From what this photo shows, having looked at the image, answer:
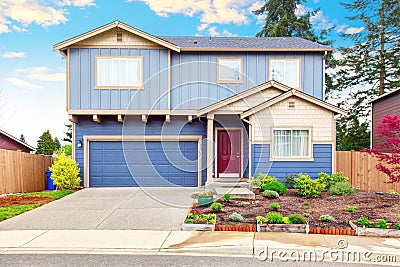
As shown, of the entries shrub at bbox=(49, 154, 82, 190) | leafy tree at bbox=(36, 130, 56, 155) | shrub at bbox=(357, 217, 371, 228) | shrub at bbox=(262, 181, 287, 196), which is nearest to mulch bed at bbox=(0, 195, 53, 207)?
shrub at bbox=(49, 154, 82, 190)

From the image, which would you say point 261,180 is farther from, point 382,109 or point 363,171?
point 382,109

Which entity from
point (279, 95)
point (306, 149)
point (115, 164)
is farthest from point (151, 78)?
point (306, 149)

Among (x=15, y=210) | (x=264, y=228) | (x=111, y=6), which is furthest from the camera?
(x=111, y=6)

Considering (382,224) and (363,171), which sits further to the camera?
(363,171)

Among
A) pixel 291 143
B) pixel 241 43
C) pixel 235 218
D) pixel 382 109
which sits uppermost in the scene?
pixel 241 43

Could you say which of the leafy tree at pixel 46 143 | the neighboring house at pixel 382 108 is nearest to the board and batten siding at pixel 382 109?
the neighboring house at pixel 382 108

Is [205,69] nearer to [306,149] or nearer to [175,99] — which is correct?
[175,99]

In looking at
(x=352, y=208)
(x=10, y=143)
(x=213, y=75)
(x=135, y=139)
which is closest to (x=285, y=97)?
(x=213, y=75)

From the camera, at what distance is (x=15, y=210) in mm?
9594

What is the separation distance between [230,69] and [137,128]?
4357 mm

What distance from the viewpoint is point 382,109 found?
18.7m

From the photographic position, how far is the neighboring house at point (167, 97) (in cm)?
1409

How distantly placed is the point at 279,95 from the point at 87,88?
707cm

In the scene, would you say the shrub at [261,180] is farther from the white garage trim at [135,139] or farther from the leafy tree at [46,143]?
the leafy tree at [46,143]
